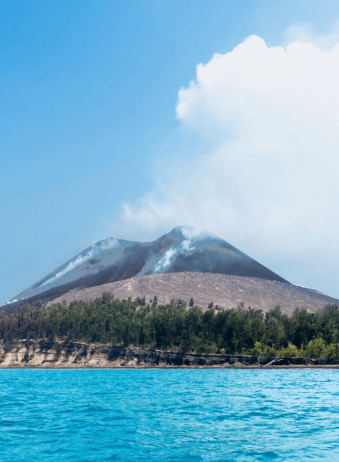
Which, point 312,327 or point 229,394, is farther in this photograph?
point 312,327

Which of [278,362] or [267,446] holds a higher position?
[267,446]

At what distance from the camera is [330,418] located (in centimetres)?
3312

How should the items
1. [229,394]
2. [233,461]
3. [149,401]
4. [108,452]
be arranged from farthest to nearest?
[229,394]
[149,401]
[108,452]
[233,461]

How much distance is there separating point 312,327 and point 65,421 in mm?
151363

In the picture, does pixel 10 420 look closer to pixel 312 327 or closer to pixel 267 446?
pixel 267 446

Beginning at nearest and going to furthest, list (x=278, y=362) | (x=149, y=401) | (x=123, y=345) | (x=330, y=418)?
(x=330, y=418)
(x=149, y=401)
(x=278, y=362)
(x=123, y=345)

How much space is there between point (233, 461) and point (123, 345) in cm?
18421

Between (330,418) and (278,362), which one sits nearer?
(330,418)

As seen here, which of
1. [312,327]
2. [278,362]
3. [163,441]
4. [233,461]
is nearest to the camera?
[233,461]

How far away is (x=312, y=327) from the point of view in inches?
6644

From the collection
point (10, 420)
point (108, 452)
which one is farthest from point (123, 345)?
point (108, 452)

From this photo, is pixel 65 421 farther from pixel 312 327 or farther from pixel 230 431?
pixel 312 327

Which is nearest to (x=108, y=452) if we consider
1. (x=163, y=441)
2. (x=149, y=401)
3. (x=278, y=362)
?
(x=163, y=441)

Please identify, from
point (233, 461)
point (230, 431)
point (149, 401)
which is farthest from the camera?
point (149, 401)
